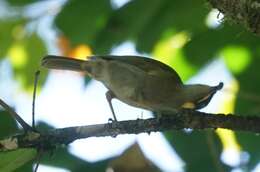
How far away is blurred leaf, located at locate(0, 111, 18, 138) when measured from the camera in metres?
2.62

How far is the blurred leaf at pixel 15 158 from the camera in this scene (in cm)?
217

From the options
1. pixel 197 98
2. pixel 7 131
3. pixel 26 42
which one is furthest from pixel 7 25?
pixel 197 98

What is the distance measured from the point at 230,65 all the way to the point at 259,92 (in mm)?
295

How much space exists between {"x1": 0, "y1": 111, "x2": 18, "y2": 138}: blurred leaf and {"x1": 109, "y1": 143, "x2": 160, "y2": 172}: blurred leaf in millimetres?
594

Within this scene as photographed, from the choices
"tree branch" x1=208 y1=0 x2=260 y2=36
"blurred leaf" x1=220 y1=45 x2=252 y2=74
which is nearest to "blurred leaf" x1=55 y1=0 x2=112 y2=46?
"blurred leaf" x1=220 y1=45 x2=252 y2=74

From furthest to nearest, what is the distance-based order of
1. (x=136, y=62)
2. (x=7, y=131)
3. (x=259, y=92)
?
1. (x=259, y=92)
2. (x=7, y=131)
3. (x=136, y=62)

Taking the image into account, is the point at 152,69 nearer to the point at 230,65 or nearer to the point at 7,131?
the point at 7,131

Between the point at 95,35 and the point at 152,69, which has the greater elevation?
the point at 95,35

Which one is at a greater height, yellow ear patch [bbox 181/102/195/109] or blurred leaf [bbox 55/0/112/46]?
blurred leaf [bbox 55/0/112/46]

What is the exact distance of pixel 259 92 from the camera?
10.3ft

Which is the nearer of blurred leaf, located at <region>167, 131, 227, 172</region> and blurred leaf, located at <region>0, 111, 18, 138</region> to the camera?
blurred leaf, located at <region>0, 111, 18, 138</region>

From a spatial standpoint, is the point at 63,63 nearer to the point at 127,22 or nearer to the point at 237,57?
the point at 127,22

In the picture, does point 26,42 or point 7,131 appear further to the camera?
point 26,42

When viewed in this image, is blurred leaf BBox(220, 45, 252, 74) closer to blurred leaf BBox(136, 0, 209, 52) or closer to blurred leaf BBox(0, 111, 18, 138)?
blurred leaf BBox(136, 0, 209, 52)
